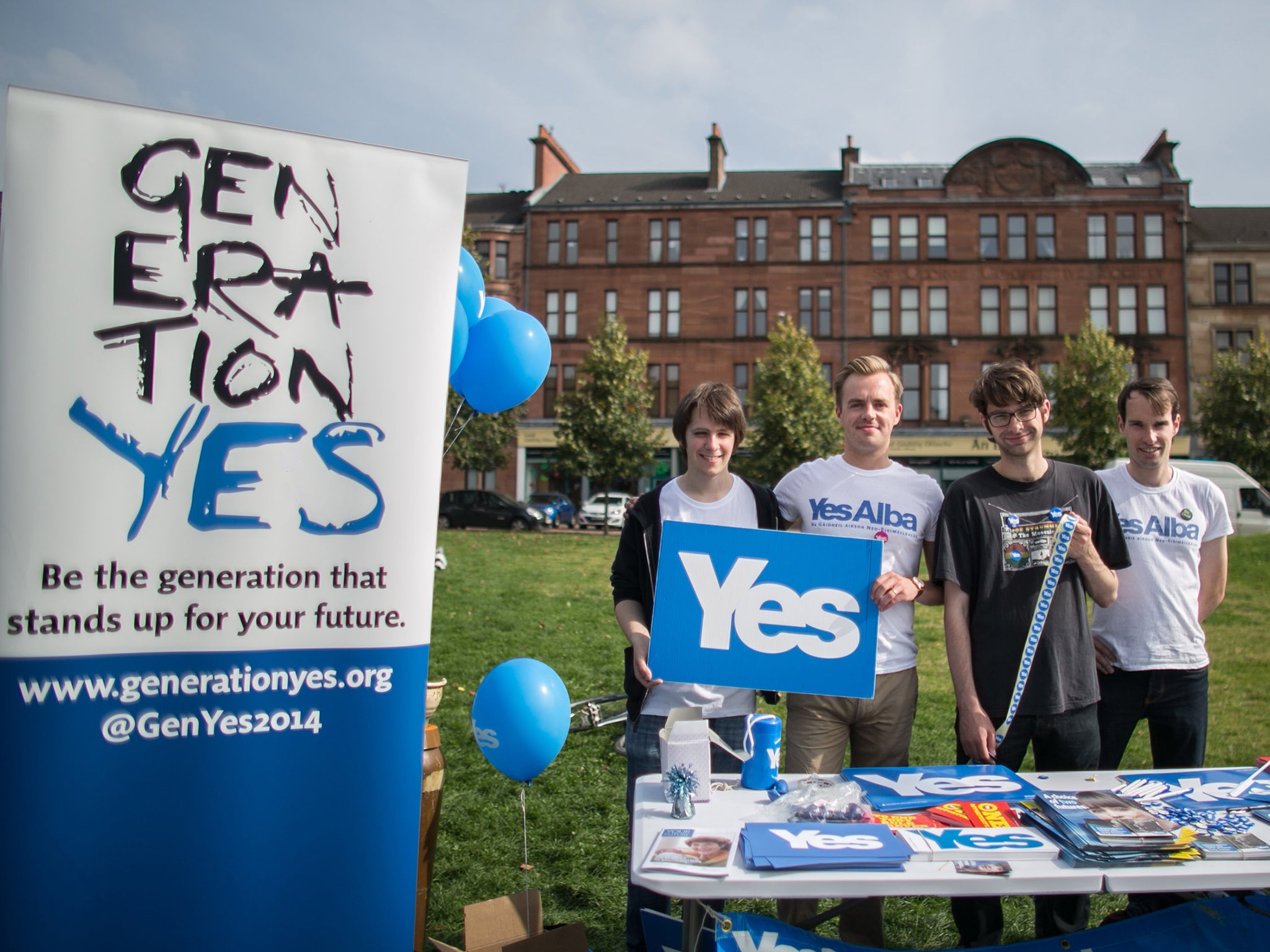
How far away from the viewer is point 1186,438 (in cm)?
3388

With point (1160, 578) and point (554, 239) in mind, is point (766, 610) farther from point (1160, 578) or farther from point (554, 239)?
point (554, 239)

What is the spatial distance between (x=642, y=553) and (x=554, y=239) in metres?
36.6

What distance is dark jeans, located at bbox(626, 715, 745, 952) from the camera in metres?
2.90

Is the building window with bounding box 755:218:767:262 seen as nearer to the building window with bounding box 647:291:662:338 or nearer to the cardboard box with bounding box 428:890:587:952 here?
the building window with bounding box 647:291:662:338

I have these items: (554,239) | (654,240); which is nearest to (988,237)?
(654,240)

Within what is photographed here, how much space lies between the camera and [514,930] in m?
2.85

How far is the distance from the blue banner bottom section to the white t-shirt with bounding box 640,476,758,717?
34.4 inches

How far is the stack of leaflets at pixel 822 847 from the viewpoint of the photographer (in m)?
2.05

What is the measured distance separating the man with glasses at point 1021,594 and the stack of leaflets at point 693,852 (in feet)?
3.54

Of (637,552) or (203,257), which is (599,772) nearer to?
(637,552)

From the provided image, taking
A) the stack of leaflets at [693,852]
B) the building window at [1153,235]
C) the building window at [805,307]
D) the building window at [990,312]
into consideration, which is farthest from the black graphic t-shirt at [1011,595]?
the building window at [1153,235]

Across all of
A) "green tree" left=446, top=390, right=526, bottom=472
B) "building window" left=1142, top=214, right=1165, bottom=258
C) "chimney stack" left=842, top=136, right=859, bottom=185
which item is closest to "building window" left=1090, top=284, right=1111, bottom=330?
"building window" left=1142, top=214, right=1165, bottom=258

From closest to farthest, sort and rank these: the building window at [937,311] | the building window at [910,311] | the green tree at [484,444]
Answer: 1. the green tree at [484,444]
2. the building window at [937,311]
3. the building window at [910,311]

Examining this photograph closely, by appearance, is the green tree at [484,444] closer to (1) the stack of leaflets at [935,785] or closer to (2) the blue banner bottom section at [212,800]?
(2) the blue banner bottom section at [212,800]
